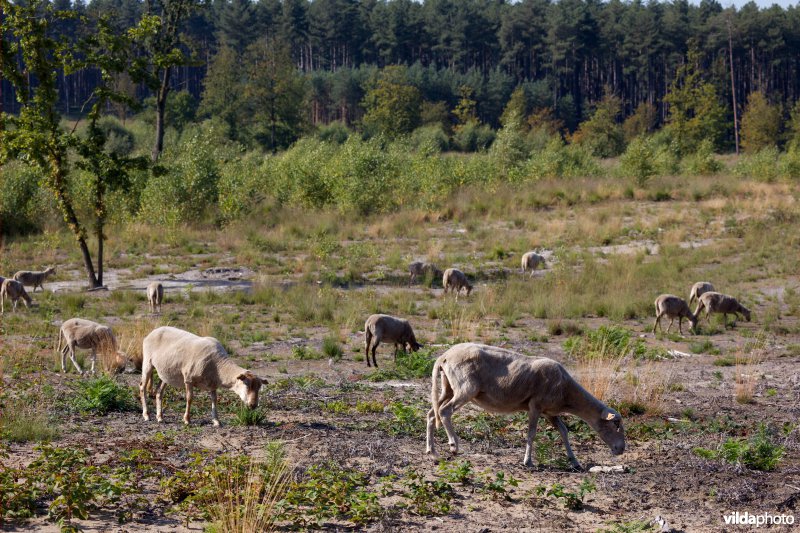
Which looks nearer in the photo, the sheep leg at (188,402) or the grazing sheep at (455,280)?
the sheep leg at (188,402)

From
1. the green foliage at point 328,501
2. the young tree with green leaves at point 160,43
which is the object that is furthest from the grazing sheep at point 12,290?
the green foliage at point 328,501

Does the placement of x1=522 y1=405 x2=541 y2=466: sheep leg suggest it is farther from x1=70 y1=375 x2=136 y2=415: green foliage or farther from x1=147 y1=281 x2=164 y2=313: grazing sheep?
x1=147 y1=281 x2=164 y2=313: grazing sheep

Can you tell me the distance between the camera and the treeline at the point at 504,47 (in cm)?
9794

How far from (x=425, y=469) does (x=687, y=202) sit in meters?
33.6

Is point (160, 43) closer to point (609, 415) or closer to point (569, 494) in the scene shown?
point (609, 415)

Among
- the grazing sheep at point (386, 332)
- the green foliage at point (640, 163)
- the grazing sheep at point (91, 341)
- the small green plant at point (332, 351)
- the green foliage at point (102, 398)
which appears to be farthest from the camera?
the green foliage at point (640, 163)

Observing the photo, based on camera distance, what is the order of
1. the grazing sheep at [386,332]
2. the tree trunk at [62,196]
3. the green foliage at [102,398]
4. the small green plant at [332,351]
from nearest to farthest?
the green foliage at [102,398] < the grazing sheep at [386,332] < the small green plant at [332,351] < the tree trunk at [62,196]

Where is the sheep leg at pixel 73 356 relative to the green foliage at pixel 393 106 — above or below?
below

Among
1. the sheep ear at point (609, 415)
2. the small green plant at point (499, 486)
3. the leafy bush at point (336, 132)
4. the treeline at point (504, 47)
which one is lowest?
the small green plant at point (499, 486)

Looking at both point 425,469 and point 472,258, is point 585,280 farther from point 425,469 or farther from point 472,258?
point 425,469

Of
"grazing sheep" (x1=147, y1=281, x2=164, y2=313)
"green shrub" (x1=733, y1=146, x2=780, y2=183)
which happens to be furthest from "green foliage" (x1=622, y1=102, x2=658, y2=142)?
"grazing sheep" (x1=147, y1=281, x2=164, y2=313)

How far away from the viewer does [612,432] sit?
10359 millimetres

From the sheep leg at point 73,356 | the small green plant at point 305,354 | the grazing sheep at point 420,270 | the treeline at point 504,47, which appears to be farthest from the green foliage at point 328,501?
the treeline at point 504,47

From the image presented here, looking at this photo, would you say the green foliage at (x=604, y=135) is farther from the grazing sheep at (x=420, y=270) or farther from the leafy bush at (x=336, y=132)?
the grazing sheep at (x=420, y=270)
